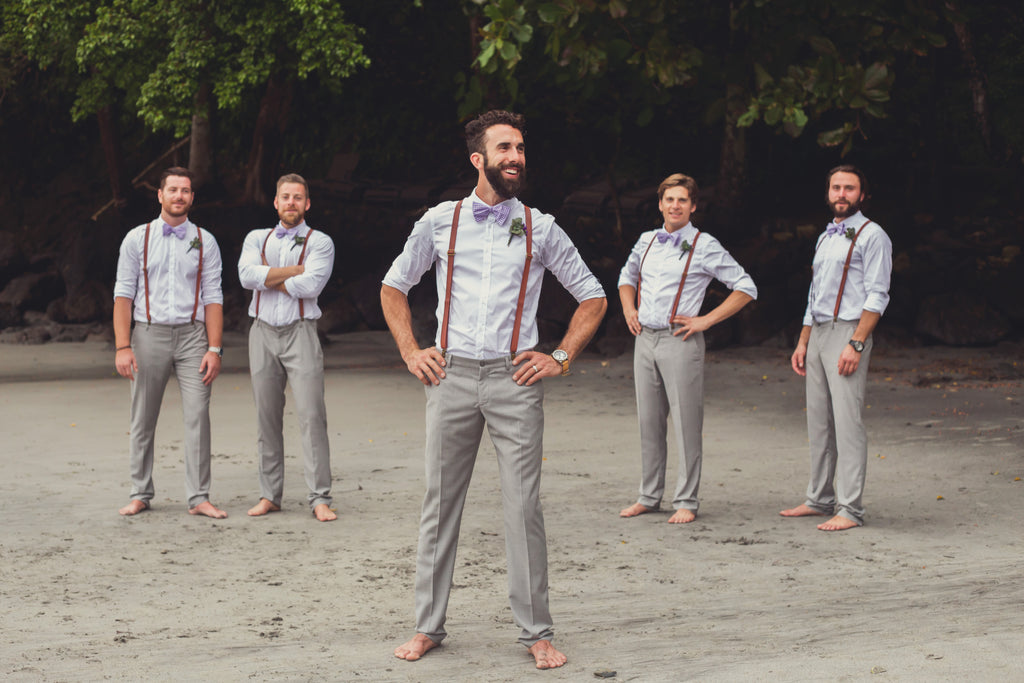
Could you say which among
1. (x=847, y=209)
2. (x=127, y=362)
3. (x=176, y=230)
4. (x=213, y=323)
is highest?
(x=847, y=209)

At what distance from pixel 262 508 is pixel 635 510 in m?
2.47

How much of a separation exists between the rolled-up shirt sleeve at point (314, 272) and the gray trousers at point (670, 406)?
6.96 feet

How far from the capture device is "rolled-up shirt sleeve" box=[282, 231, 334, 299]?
762cm

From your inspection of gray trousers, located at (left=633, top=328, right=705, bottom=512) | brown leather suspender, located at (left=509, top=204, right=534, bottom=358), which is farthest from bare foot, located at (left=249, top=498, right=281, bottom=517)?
brown leather suspender, located at (left=509, top=204, right=534, bottom=358)

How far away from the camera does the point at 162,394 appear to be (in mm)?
7699

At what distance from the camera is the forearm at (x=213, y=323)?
25.5 ft

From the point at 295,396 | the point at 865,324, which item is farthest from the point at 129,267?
the point at 865,324

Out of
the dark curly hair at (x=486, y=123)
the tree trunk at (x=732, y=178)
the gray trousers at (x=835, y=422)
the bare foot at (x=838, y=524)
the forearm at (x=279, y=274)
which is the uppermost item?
the tree trunk at (x=732, y=178)

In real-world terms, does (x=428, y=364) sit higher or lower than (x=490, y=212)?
lower

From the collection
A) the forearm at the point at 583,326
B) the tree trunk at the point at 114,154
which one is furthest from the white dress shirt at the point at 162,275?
the tree trunk at the point at 114,154

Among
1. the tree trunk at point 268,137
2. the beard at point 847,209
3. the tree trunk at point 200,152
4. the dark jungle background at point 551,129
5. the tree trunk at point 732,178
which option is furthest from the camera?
the tree trunk at point 200,152

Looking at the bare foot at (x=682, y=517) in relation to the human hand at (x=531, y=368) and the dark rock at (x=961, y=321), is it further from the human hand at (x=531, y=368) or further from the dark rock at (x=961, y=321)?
the dark rock at (x=961, y=321)

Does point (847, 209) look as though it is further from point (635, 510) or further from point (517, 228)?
point (517, 228)

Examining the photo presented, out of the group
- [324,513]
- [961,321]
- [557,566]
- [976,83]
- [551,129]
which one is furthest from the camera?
[551,129]
